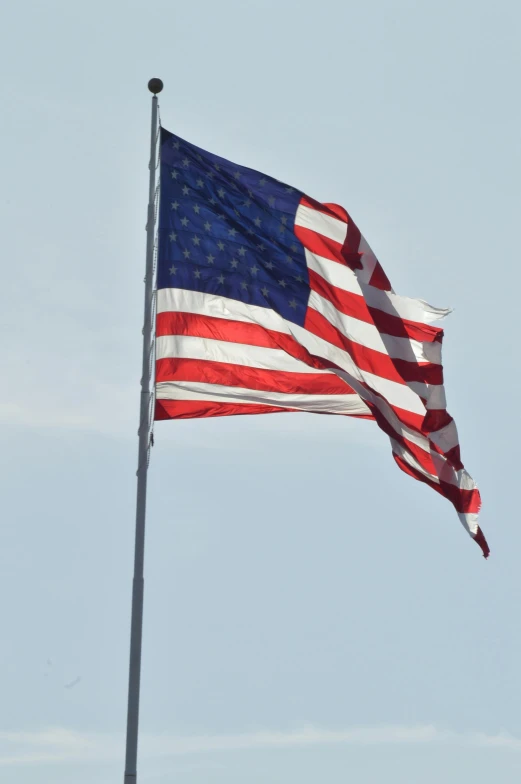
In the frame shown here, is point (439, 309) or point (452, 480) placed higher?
point (439, 309)

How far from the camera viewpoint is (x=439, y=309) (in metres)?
23.1

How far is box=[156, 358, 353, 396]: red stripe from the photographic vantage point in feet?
71.5

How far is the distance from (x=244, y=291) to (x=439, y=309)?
11.1 ft

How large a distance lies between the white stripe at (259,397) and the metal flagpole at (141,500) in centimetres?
119

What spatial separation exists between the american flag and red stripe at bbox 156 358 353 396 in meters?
0.02

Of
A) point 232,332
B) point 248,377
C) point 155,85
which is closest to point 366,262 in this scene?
point 232,332

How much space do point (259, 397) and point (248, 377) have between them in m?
→ 0.40

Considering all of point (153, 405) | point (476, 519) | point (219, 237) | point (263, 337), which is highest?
point (219, 237)

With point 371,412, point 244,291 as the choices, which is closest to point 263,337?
point 244,291

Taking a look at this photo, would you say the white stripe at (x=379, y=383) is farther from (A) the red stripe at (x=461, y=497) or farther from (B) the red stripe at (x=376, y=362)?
(A) the red stripe at (x=461, y=497)

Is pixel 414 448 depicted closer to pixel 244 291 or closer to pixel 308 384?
pixel 308 384

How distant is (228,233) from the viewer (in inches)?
894

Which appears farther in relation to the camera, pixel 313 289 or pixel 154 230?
pixel 313 289

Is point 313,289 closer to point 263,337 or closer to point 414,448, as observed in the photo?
point 263,337
